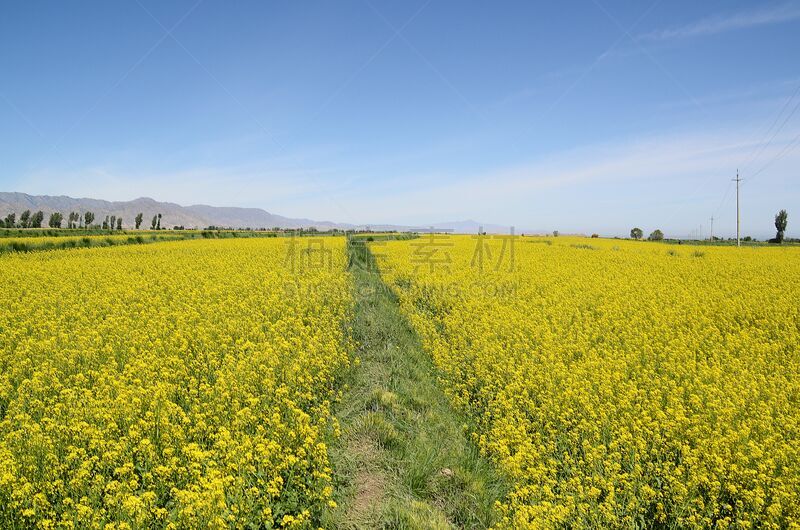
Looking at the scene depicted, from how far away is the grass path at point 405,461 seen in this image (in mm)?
3807

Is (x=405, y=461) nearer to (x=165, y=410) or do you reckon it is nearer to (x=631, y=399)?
(x=165, y=410)

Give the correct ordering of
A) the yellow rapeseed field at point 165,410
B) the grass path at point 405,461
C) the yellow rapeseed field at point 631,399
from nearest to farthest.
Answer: the yellow rapeseed field at point 165,410 → the yellow rapeseed field at point 631,399 → the grass path at point 405,461

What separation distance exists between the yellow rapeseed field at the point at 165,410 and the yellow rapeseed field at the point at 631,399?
1987 millimetres

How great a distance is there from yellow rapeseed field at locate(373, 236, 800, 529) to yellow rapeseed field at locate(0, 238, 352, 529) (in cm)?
199

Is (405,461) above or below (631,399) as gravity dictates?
below

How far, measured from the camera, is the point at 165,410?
4.43 m

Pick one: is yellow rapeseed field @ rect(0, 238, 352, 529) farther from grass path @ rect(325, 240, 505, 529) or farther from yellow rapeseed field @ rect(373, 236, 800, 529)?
yellow rapeseed field @ rect(373, 236, 800, 529)

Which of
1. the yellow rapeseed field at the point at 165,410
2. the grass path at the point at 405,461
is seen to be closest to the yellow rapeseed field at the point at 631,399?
the grass path at the point at 405,461

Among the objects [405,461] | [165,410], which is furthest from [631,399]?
[165,410]

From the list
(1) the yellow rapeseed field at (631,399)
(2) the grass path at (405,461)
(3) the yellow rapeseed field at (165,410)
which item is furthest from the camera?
(2) the grass path at (405,461)

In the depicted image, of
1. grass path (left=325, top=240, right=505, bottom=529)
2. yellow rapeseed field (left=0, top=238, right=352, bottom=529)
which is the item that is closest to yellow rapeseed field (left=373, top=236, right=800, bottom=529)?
grass path (left=325, top=240, right=505, bottom=529)

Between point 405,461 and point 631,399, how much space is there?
2.87 m

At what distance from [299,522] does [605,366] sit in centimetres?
477

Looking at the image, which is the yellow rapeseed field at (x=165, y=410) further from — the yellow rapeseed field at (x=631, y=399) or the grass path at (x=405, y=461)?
the yellow rapeseed field at (x=631, y=399)
